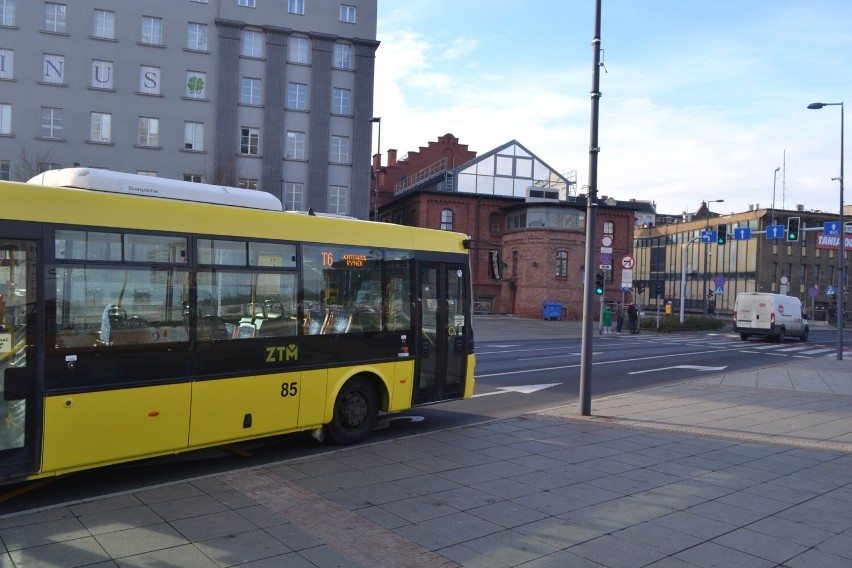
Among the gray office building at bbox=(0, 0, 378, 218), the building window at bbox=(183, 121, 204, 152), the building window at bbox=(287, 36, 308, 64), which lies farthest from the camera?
the building window at bbox=(287, 36, 308, 64)

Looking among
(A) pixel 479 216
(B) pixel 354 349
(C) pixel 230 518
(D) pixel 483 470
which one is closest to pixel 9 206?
(C) pixel 230 518

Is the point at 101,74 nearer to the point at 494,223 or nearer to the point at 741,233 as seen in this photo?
the point at 494,223

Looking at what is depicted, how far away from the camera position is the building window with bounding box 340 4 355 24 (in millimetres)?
44812

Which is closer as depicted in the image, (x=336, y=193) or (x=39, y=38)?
(x=39, y=38)

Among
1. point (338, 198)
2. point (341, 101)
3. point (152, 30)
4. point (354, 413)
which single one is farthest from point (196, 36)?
point (354, 413)

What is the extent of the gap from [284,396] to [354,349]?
4.15 ft

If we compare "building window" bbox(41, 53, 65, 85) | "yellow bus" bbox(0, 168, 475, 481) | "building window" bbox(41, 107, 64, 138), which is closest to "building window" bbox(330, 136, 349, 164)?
"building window" bbox(41, 107, 64, 138)

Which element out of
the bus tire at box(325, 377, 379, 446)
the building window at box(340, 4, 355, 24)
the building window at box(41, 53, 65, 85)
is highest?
the building window at box(340, 4, 355, 24)

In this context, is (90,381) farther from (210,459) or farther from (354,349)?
(354,349)

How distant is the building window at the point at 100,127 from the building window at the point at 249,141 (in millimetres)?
7501

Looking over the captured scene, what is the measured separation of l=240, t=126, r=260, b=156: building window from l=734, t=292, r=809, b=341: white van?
2956cm

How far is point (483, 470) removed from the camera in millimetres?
8094

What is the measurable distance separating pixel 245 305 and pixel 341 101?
128 ft

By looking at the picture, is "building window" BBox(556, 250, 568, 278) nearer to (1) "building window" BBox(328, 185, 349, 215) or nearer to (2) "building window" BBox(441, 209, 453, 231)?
(2) "building window" BBox(441, 209, 453, 231)
